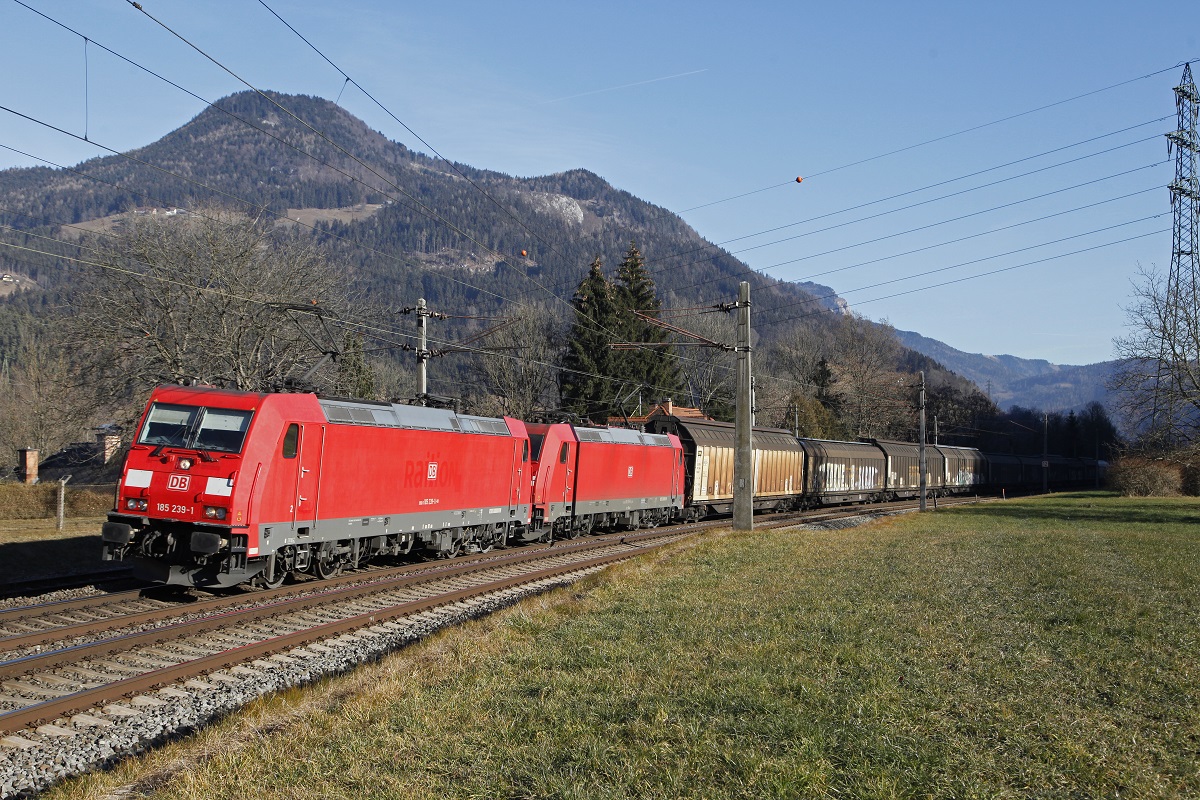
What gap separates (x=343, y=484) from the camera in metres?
16.8

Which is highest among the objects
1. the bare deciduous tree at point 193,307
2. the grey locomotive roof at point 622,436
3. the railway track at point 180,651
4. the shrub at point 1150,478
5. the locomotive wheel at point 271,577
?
the bare deciduous tree at point 193,307

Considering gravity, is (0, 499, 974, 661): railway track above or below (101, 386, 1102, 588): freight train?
below

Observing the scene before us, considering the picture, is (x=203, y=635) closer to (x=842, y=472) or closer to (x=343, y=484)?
(x=343, y=484)

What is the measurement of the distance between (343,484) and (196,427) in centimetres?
308

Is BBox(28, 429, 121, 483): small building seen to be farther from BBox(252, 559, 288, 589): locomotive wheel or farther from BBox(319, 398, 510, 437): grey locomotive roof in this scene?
BBox(252, 559, 288, 589): locomotive wheel

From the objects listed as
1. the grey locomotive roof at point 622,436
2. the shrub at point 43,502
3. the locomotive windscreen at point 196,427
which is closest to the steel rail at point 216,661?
the locomotive windscreen at point 196,427

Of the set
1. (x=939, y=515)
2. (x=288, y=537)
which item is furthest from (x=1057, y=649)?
(x=939, y=515)

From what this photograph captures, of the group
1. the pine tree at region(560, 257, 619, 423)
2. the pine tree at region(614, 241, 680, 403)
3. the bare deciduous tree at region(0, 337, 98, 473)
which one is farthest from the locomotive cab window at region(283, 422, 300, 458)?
the pine tree at region(614, 241, 680, 403)

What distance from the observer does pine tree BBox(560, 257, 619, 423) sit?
209 feet

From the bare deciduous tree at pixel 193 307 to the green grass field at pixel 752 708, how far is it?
2513 cm

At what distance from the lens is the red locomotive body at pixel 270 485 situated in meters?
14.0

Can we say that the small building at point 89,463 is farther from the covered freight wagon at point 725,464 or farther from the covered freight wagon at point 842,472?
the covered freight wagon at point 842,472

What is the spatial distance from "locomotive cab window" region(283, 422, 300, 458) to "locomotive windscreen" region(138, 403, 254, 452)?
0.88 m

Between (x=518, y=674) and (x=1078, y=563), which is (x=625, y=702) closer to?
(x=518, y=674)
